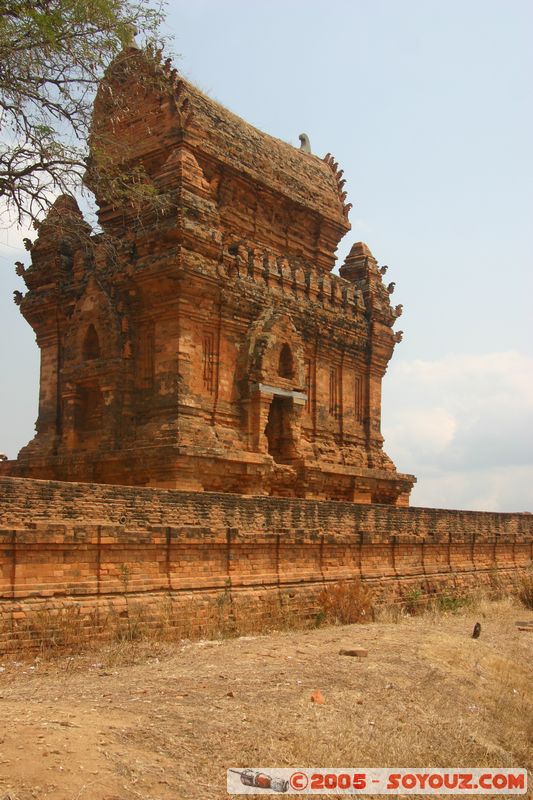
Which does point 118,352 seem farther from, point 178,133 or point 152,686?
point 152,686

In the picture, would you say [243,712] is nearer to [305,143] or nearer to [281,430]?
[281,430]

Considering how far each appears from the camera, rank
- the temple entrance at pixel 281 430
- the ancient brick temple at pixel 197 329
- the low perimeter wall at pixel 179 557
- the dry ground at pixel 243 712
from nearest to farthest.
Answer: the dry ground at pixel 243 712 < the low perimeter wall at pixel 179 557 < the ancient brick temple at pixel 197 329 < the temple entrance at pixel 281 430

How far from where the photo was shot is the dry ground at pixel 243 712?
18.4 ft

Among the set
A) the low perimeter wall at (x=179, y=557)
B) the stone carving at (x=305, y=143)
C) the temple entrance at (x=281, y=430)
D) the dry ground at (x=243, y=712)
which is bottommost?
the dry ground at (x=243, y=712)

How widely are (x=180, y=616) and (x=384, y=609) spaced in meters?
4.74

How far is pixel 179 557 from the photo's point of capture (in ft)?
36.3

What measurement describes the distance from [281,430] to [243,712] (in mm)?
10910

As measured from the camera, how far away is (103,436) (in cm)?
1602

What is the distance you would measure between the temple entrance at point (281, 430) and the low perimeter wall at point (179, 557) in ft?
9.04

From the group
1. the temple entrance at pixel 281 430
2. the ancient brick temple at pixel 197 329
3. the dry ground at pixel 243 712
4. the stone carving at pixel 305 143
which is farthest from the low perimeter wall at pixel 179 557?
the stone carving at pixel 305 143

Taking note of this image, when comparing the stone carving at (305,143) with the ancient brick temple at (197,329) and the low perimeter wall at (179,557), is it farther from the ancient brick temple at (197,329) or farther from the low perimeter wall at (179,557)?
the low perimeter wall at (179,557)

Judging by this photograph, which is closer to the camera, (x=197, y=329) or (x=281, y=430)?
(x=197, y=329)

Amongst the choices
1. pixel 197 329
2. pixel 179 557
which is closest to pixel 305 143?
pixel 197 329

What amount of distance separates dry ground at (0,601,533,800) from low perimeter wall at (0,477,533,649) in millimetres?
572
